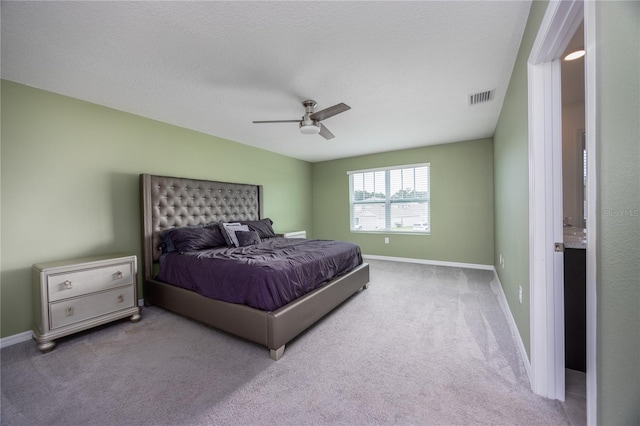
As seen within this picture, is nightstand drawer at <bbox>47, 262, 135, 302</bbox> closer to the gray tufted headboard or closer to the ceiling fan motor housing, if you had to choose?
the gray tufted headboard

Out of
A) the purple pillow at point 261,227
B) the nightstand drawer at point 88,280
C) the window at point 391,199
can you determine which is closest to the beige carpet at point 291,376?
the nightstand drawer at point 88,280

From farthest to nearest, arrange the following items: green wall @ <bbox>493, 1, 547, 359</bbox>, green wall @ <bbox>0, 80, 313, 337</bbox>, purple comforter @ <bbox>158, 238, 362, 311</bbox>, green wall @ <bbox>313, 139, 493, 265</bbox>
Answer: green wall @ <bbox>313, 139, 493, 265</bbox>
green wall @ <bbox>0, 80, 313, 337</bbox>
purple comforter @ <bbox>158, 238, 362, 311</bbox>
green wall @ <bbox>493, 1, 547, 359</bbox>

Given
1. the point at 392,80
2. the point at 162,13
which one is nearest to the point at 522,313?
the point at 392,80

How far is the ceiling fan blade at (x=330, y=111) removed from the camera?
223 centimetres

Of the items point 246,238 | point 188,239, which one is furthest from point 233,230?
point 188,239

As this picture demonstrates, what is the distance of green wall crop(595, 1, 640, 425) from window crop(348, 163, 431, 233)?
14.4 feet

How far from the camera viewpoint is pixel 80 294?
2262 millimetres

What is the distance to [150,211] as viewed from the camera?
3.03 meters

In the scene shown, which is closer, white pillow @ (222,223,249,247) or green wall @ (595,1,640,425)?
green wall @ (595,1,640,425)

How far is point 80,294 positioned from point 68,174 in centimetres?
126

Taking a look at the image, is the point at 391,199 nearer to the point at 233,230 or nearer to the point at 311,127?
the point at 311,127

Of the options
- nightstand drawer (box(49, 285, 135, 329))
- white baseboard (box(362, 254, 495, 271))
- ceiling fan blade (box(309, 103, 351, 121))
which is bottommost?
white baseboard (box(362, 254, 495, 271))

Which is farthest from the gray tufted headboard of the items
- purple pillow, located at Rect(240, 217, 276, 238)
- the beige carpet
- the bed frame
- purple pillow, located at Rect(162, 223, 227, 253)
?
the beige carpet

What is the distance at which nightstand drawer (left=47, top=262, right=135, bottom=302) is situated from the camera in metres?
2.14
